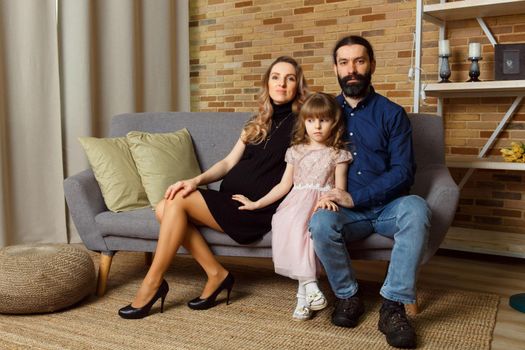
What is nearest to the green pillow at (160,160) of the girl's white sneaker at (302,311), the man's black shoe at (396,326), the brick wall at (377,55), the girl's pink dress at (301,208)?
→ the girl's pink dress at (301,208)

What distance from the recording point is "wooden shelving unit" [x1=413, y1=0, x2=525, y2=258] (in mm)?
2934

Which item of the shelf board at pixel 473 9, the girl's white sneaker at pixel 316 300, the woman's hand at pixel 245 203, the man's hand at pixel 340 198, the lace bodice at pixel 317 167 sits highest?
the shelf board at pixel 473 9

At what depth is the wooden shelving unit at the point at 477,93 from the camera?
2934 mm

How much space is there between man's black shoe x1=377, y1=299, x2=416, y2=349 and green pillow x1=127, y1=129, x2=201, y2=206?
1.15 meters

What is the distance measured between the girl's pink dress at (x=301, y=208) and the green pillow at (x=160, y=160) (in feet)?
2.00

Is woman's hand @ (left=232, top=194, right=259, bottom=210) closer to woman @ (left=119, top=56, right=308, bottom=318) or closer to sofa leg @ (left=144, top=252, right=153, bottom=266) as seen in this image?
woman @ (left=119, top=56, right=308, bottom=318)

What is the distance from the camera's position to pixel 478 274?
2883 mm

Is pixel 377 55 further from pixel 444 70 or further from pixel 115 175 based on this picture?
pixel 115 175

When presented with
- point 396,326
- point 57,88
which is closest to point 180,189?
point 396,326

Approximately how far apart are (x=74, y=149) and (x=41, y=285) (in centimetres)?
155

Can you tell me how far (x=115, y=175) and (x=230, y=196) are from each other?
0.62 m

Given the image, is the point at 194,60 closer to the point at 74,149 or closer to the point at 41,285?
the point at 74,149

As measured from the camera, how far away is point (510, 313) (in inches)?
89.0

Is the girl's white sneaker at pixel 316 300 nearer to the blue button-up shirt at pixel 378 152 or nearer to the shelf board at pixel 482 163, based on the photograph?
the blue button-up shirt at pixel 378 152
